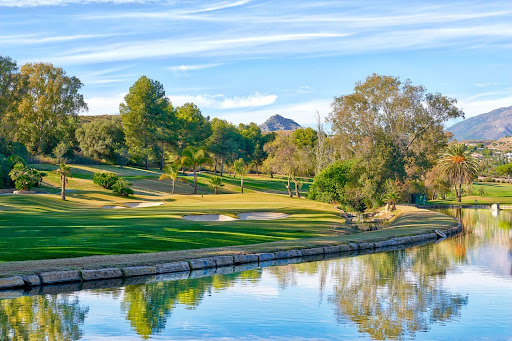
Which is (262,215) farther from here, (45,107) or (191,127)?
(191,127)

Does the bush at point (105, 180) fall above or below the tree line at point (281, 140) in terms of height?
below

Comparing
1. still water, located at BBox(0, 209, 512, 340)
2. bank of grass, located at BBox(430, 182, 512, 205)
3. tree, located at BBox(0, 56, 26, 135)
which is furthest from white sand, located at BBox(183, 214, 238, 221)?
bank of grass, located at BBox(430, 182, 512, 205)

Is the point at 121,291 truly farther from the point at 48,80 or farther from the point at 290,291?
the point at 48,80

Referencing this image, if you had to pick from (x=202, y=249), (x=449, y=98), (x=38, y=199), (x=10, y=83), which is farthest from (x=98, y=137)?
(x=202, y=249)

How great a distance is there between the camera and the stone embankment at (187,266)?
16.2 metres

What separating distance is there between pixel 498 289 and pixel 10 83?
73255 millimetres

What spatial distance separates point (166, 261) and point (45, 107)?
7863cm

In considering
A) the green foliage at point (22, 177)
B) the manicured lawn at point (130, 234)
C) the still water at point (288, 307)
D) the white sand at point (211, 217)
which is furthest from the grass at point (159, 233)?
the green foliage at point (22, 177)

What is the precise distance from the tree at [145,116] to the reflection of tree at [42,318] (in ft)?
265

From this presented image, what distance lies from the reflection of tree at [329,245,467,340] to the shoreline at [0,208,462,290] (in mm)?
2570

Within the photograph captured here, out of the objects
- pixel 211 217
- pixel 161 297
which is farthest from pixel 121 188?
pixel 161 297

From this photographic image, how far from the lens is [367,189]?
53531mm

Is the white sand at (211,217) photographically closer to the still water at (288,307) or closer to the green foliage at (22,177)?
the still water at (288,307)

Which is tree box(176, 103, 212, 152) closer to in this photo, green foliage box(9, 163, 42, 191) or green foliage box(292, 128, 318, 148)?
green foliage box(292, 128, 318, 148)
